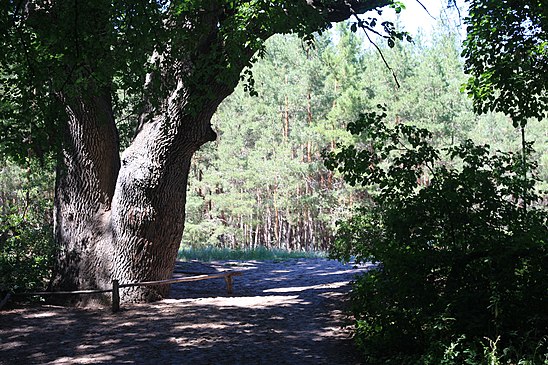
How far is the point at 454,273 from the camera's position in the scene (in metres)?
5.83

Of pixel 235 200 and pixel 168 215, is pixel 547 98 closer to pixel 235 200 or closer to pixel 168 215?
pixel 168 215

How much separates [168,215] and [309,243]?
1314 inches

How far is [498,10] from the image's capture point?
318 inches

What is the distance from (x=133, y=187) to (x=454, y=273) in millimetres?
5796

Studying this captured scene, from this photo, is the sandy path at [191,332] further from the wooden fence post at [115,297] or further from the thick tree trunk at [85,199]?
the thick tree trunk at [85,199]

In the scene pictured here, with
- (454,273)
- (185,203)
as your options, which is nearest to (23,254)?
(185,203)

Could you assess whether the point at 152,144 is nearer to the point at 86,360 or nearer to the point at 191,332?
the point at 191,332

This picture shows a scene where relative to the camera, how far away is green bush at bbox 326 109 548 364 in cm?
539

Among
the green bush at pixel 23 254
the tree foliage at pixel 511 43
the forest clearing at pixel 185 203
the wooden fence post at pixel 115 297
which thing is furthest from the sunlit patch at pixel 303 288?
the tree foliage at pixel 511 43

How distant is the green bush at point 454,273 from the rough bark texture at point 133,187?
11.4 feet

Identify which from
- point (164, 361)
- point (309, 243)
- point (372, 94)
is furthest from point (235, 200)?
point (164, 361)

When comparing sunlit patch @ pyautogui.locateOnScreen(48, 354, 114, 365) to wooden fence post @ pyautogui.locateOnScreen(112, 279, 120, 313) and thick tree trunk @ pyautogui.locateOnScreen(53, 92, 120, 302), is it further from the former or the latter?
thick tree trunk @ pyautogui.locateOnScreen(53, 92, 120, 302)

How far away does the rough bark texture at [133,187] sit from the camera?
31.3ft

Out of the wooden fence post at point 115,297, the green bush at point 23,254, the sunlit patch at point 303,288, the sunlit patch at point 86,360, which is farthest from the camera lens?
the sunlit patch at point 303,288
